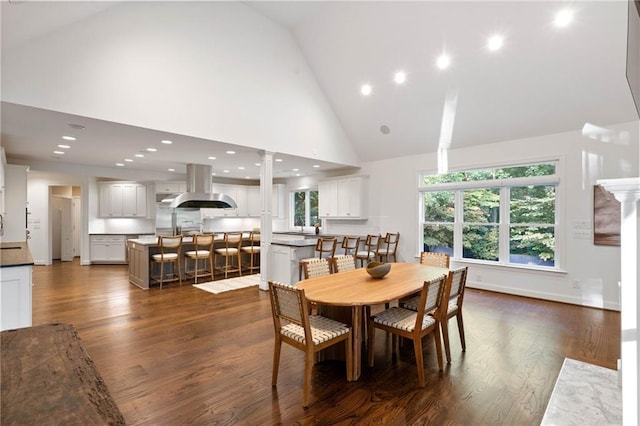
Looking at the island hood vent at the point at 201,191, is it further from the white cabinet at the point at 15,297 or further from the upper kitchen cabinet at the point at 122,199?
the white cabinet at the point at 15,297

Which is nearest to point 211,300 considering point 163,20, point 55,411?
point 163,20

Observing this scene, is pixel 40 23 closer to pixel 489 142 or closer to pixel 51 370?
pixel 51 370

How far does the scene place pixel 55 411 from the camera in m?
0.70

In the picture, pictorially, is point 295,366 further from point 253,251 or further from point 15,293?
point 253,251

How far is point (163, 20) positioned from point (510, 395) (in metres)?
5.43

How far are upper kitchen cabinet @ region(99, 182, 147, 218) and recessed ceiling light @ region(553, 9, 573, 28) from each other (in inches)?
361

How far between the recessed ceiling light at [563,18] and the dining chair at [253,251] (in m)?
6.14

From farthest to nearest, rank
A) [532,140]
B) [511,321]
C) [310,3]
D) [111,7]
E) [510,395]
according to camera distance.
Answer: [532,140] < [310,3] < [511,321] < [111,7] < [510,395]

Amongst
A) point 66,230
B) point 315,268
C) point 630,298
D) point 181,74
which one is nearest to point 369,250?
point 315,268

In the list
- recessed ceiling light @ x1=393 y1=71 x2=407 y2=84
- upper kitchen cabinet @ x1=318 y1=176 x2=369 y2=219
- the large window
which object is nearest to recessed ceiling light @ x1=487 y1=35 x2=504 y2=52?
recessed ceiling light @ x1=393 y1=71 x2=407 y2=84

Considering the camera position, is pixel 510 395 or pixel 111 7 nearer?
pixel 510 395

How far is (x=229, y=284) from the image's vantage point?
597cm

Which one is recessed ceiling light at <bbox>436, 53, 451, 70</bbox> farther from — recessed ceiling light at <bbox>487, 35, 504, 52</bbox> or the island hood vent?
the island hood vent

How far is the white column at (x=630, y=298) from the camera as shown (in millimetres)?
1345
